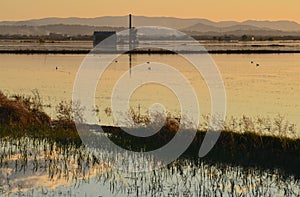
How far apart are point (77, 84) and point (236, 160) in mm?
16316

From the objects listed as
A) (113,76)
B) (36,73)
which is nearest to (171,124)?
(113,76)

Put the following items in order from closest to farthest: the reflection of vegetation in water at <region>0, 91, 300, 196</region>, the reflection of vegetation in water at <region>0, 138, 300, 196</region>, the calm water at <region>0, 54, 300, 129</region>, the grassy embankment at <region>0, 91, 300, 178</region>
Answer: the reflection of vegetation in water at <region>0, 138, 300, 196</region>, the reflection of vegetation in water at <region>0, 91, 300, 196</region>, the grassy embankment at <region>0, 91, 300, 178</region>, the calm water at <region>0, 54, 300, 129</region>

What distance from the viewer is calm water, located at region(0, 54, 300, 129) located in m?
17.5

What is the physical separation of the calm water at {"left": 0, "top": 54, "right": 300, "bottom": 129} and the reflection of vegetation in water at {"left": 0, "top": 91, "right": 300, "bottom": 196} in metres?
2.75

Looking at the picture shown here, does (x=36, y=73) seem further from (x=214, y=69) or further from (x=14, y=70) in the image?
(x=214, y=69)

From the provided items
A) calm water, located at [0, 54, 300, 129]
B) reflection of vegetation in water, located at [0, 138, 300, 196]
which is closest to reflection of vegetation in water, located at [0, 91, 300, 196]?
reflection of vegetation in water, located at [0, 138, 300, 196]

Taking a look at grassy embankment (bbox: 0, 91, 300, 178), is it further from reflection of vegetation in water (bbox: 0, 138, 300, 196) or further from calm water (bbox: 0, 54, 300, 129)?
calm water (bbox: 0, 54, 300, 129)

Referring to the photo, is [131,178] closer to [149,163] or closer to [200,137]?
[149,163]

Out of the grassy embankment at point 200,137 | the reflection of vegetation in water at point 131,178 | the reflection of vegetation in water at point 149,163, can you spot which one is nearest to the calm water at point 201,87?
the grassy embankment at point 200,137

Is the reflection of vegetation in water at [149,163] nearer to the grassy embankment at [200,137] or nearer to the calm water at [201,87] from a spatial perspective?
the grassy embankment at [200,137]

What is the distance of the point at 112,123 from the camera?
14.2m

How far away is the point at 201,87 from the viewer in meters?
24.0

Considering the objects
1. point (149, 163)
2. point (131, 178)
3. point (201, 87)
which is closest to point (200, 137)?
point (149, 163)

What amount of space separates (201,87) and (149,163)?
14.1m
